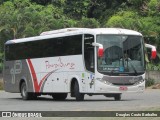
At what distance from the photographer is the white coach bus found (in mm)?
25625

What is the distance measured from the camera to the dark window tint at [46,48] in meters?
26.8

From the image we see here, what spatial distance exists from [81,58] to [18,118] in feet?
33.5

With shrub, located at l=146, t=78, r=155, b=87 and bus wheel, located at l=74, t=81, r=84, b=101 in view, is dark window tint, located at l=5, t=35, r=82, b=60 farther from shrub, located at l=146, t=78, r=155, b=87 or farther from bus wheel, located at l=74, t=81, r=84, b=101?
shrub, located at l=146, t=78, r=155, b=87

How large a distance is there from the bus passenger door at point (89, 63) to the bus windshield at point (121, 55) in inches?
14.5

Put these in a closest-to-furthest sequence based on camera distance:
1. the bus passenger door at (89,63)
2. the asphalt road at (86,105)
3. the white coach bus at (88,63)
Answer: the asphalt road at (86,105) < the white coach bus at (88,63) < the bus passenger door at (89,63)

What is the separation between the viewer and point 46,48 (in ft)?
94.3

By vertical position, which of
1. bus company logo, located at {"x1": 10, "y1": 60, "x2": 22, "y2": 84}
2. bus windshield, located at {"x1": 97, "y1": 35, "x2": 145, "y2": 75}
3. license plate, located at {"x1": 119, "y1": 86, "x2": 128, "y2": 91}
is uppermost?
bus windshield, located at {"x1": 97, "y1": 35, "x2": 145, "y2": 75}

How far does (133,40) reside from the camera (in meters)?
26.7

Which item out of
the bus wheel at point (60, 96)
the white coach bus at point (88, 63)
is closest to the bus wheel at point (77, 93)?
the white coach bus at point (88, 63)

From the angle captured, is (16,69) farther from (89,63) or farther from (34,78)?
(89,63)

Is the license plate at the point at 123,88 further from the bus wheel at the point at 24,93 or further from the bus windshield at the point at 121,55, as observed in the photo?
the bus wheel at the point at 24,93

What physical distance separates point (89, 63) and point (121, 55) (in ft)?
4.94

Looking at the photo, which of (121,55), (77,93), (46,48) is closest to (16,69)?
(46,48)

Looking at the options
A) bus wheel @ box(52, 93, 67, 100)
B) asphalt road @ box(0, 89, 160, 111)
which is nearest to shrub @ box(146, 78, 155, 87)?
bus wheel @ box(52, 93, 67, 100)
